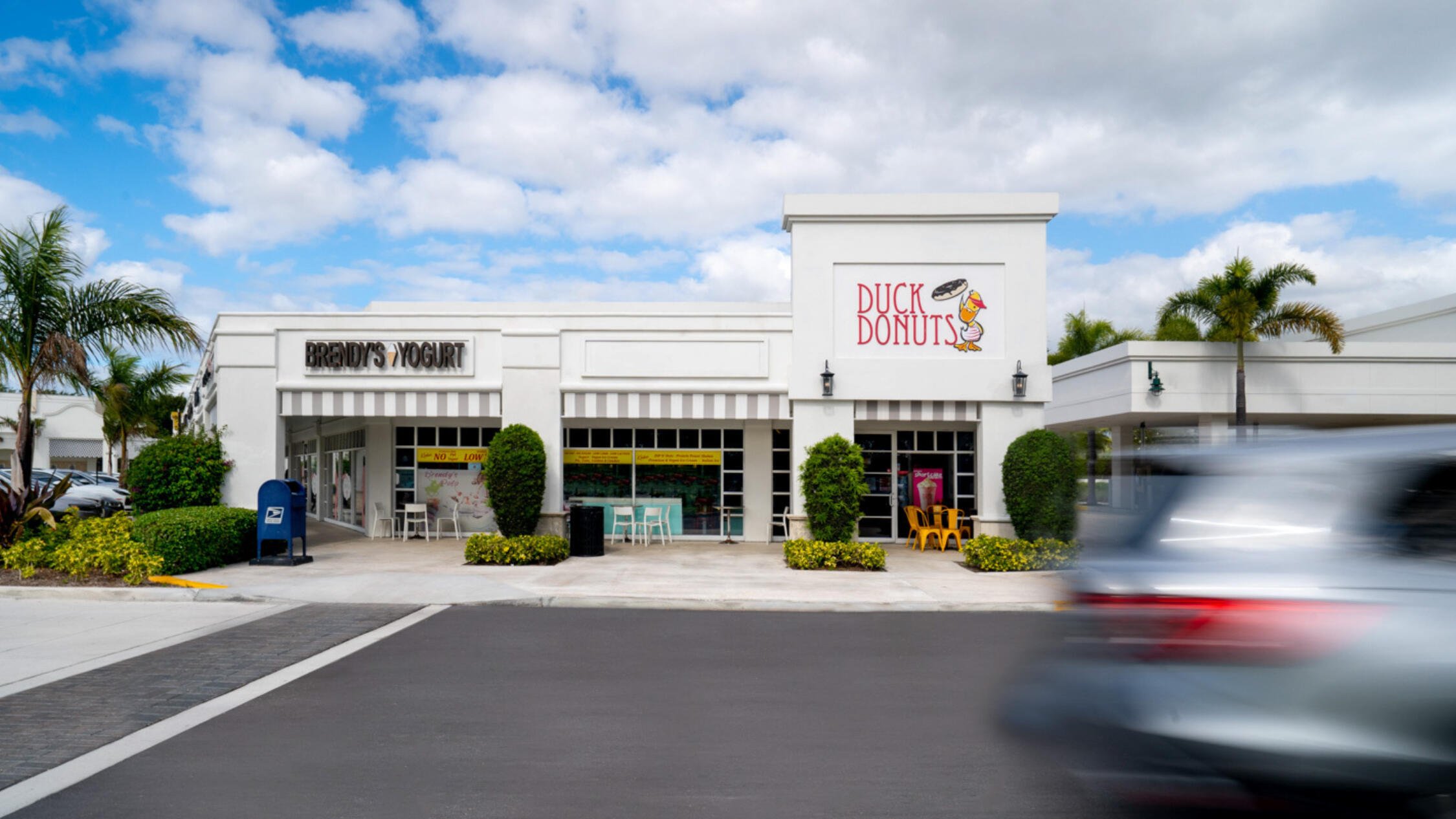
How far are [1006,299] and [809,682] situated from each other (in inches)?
453

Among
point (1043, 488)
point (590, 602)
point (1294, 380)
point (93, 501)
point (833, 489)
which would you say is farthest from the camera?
point (1294, 380)

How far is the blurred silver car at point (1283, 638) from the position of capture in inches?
120

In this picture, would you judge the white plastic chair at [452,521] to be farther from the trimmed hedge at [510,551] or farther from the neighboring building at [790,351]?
the trimmed hedge at [510,551]

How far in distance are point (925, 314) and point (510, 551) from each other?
8.41 metres

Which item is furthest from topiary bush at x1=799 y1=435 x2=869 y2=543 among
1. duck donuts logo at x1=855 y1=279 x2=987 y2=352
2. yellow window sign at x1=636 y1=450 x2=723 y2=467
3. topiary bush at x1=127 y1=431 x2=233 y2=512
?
topiary bush at x1=127 y1=431 x2=233 y2=512

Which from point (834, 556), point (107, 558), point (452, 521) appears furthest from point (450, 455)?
point (834, 556)

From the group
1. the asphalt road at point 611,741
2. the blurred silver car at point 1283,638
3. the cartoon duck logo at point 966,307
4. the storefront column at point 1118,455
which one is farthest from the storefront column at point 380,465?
the storefront column at point 1118,455

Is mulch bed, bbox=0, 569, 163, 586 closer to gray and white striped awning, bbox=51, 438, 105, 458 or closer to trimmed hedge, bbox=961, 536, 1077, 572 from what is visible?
trimmed hedge, bbox=961, 536, 1077, 572

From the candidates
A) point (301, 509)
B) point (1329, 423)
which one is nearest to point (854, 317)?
point (301, 509)

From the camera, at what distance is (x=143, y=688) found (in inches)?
275

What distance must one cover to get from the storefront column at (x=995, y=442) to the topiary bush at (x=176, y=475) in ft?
44.0

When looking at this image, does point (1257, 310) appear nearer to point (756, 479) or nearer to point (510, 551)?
point (756, 479)

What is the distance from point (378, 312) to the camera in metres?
17.1

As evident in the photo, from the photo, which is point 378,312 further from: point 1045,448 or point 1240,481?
point 1240,481
